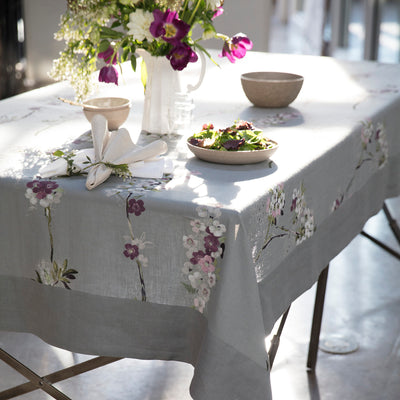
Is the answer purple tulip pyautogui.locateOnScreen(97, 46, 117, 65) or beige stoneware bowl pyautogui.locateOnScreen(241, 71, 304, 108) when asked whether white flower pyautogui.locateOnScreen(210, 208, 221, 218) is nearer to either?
purple tulip pyautogui.locateOnScreen(97, 46, 117, 65)

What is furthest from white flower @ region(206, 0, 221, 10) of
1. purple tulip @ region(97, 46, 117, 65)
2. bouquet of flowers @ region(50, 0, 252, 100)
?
purple tulip @ region(97, 46, 117, 65)

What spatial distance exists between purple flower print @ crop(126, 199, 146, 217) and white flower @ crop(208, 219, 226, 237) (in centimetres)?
14

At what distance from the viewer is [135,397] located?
2246 mm

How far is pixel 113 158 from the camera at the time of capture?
1.49 meters

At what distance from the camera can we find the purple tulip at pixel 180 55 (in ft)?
5.40

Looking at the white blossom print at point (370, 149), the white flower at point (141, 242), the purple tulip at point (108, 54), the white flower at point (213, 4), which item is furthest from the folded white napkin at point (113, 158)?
the white blossom print at point (370, 149)

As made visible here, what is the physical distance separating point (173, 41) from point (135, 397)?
3.81ft

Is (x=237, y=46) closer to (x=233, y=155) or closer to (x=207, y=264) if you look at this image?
(x=233, y=155)

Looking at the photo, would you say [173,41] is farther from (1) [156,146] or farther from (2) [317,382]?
(2) [317,382]

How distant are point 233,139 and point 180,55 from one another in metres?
0.24

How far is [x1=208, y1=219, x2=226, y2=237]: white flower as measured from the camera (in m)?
1.30

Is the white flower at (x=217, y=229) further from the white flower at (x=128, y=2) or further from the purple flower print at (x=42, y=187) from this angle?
the white flower at (x=128, y=2)

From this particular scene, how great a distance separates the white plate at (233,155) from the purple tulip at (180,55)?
0.21 m

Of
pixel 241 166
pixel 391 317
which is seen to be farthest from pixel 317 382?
pixel 241 166
